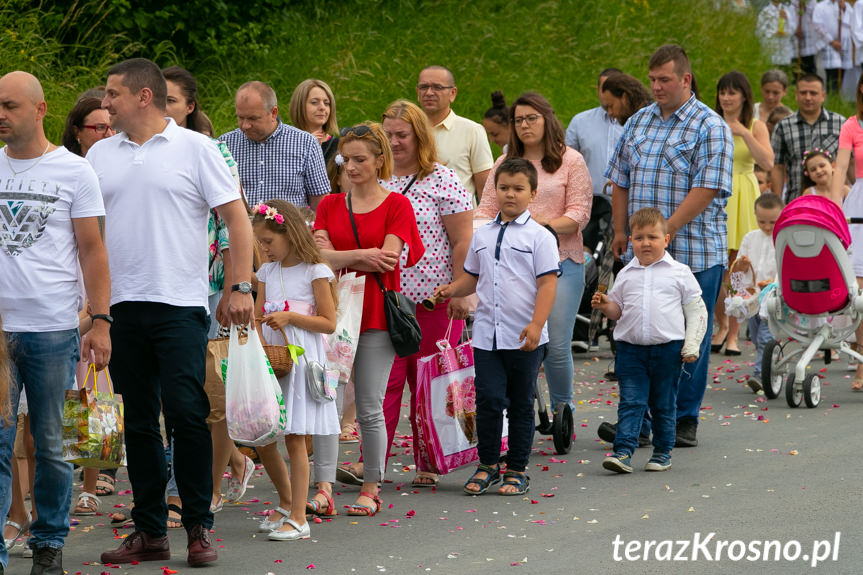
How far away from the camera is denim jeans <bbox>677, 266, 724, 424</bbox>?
Result: 8695 mm

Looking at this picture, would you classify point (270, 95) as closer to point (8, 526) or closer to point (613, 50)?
point (8, 526)

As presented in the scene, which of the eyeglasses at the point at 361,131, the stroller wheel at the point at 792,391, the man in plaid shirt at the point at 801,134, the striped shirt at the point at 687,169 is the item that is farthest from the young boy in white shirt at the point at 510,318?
the man in plaid shirt at the point at 801,134

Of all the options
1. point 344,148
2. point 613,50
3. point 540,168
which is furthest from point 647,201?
point 613,50

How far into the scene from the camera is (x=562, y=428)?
8.48m

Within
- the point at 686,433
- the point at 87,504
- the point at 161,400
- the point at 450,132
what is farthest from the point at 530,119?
the point at 87,504

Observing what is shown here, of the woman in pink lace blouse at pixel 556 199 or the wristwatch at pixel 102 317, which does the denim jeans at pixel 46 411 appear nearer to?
the wristwatch at pixel 102 317

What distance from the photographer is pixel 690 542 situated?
6223 millimetres

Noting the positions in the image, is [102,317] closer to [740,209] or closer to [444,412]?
[444,412]

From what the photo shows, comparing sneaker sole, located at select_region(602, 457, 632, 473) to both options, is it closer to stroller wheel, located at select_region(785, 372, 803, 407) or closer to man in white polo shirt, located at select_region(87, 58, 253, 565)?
stroller wheel, located at select_region(785, 372, 803, 407)

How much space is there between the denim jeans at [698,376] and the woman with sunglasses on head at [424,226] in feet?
5.77

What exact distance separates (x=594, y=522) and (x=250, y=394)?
1830 millimetres

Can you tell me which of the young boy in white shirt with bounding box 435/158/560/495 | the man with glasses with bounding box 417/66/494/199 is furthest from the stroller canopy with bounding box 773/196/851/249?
the young boy in white shirt with bounding box 435/158/560/495

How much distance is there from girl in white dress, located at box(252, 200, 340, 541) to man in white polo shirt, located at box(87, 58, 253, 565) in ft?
Answer: 1.87

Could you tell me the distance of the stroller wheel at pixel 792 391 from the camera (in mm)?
9891
